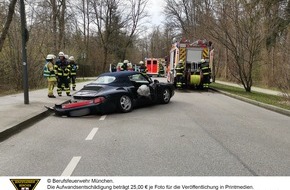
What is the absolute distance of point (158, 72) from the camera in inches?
1772

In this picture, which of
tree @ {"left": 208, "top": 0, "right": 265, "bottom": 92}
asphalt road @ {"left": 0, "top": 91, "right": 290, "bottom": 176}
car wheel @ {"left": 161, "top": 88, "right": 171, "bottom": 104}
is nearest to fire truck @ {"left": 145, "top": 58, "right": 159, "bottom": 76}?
tree @ {"left": 208, "top": 0, "right": 265, "bottom": 92}

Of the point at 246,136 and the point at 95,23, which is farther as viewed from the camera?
the point at 95,23

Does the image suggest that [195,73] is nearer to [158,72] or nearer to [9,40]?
[9,40]

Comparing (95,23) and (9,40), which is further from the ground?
(95,23)

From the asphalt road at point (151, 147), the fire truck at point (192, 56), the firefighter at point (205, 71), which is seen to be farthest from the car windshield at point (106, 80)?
the fire truck at point (192, 56)

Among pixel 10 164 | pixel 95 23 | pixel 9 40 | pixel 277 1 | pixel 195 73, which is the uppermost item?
pixel 95 23

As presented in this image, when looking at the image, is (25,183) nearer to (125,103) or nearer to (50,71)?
(125,103)

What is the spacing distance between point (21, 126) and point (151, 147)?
13.1ft

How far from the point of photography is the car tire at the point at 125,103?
10766 millimetres

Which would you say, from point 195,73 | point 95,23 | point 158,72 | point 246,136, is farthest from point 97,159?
point 95,23

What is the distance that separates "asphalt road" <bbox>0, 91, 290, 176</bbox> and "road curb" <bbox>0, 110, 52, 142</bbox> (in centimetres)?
19

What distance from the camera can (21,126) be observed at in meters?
8.59

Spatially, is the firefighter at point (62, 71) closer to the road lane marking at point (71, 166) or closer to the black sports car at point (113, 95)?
the black sports car at point (113, 95)

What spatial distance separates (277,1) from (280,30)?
197 cm
